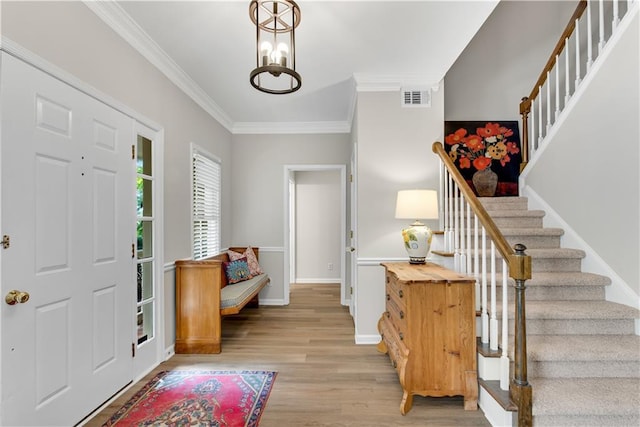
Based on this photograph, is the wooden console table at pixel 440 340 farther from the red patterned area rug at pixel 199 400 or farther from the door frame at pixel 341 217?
the door frame at pixel 341 217

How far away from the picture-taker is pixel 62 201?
5.90ft

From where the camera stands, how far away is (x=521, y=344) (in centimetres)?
175

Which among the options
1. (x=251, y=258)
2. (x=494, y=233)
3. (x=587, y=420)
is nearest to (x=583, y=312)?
(x=587, y=420)

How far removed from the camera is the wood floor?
79.3 inches

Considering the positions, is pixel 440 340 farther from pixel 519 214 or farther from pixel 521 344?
pixel 519 214

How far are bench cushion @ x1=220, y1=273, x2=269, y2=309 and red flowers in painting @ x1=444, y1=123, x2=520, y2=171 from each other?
3.08m

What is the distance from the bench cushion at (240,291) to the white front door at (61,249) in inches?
37.7

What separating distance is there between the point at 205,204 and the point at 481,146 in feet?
12.1

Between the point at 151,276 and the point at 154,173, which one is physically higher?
the point at 154,173

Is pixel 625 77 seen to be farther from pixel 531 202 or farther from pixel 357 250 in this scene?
pixel 357 250

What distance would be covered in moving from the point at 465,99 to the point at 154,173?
3989mm

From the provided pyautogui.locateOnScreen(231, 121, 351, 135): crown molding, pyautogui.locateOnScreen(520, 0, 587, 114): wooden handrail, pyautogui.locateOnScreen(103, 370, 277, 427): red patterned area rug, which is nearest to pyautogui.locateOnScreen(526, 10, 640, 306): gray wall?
pyautogui.locateOnScreen(520, 0, 587, 114): wooden handrail

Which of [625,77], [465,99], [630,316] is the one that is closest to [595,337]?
[630,316]

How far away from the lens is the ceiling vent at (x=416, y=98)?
3.24m
